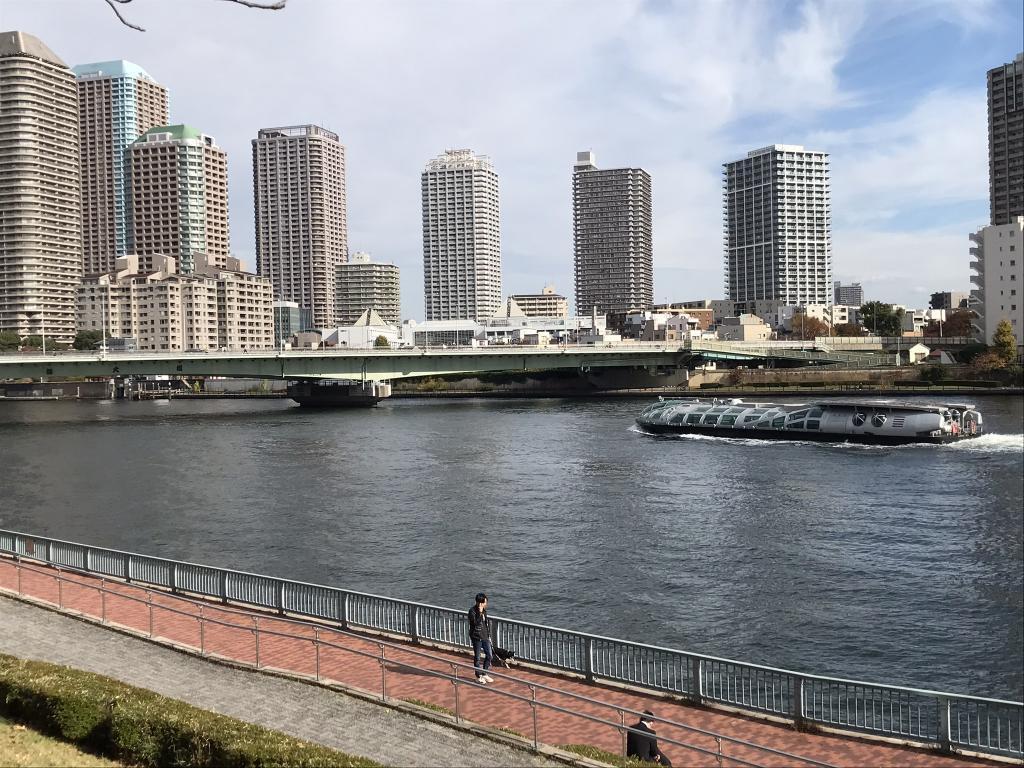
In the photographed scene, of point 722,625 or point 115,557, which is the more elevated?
point 115,557

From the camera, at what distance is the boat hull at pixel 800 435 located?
67688mm

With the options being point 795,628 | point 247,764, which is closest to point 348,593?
point 247,764

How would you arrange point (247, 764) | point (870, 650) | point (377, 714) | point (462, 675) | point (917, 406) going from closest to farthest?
point (247, 764) < point (377, 714) < point (462, 675) < point (870, 650) < point (917, 406)

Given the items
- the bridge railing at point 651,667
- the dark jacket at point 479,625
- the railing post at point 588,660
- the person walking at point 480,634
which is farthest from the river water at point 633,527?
the dark jacket at point 479,625

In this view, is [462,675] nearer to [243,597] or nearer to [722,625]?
[243,597]

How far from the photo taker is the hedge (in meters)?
12.0

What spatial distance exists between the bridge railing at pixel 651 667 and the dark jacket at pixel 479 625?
517 millimetres

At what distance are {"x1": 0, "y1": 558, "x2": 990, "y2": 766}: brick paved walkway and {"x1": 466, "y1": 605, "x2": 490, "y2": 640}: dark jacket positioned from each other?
70 centimetres

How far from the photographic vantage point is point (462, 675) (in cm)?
1766

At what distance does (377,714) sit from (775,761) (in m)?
6.24

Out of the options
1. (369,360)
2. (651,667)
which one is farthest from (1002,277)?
(651,667)

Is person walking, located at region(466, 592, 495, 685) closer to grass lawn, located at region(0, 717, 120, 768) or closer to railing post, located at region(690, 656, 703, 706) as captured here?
railing post, located at region(690, 656, 703, 706)

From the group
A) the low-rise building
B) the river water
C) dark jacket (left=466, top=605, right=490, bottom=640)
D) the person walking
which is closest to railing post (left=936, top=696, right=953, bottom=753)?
the river water

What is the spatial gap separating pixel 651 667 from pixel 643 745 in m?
5.44
